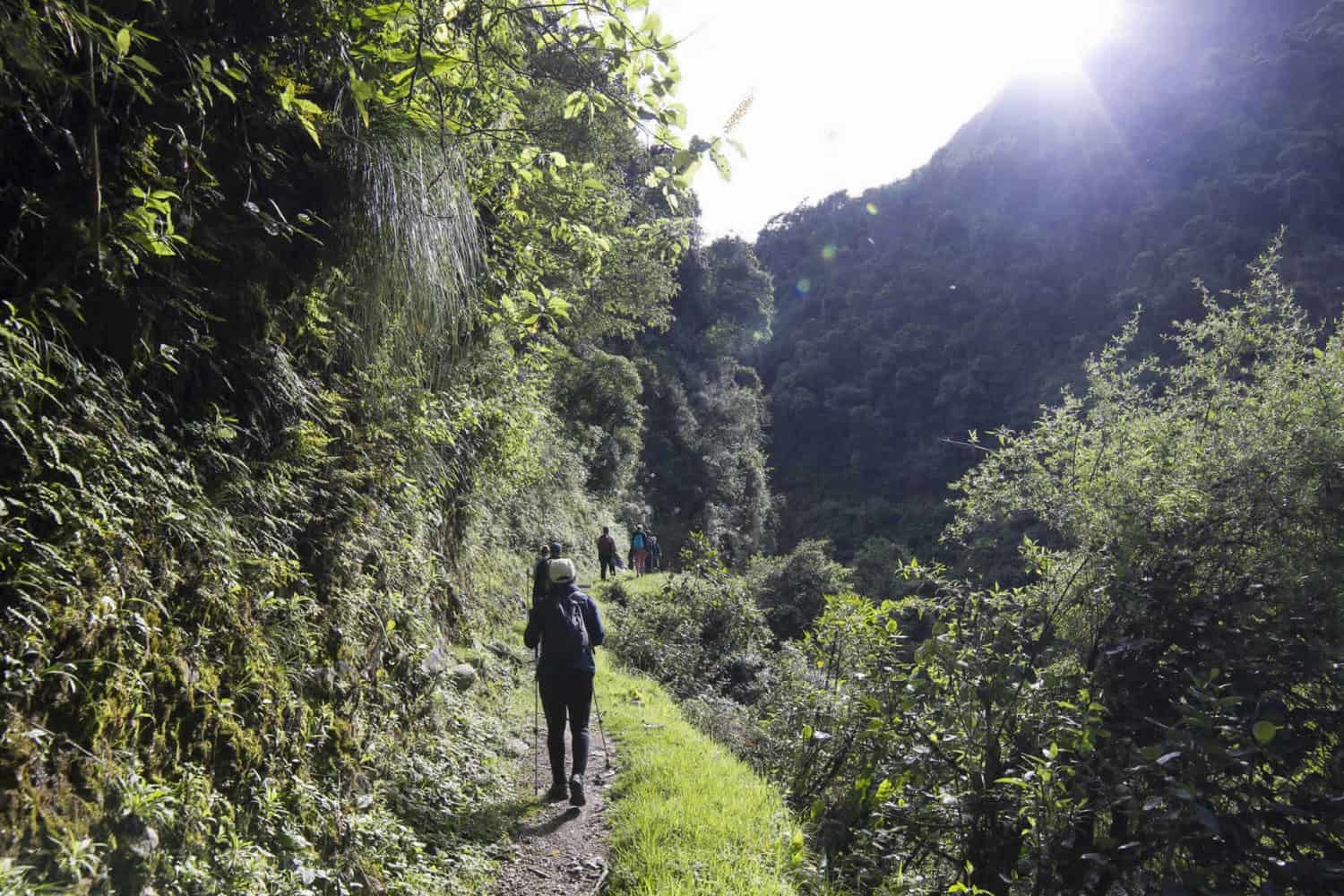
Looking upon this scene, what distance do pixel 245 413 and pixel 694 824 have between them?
3.52 meters

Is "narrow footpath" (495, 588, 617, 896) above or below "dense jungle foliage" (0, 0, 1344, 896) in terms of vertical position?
below

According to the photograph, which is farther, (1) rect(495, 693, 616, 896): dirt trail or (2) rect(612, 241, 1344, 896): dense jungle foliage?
(1) rect(495, 693, 616, 896): dirt trail

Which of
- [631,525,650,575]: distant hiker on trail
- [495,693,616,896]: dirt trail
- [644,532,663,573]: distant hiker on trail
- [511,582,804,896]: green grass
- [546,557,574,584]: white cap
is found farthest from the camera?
[644,532,663,573]: distant hiker on trail

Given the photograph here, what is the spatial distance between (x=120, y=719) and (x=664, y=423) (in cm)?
3413

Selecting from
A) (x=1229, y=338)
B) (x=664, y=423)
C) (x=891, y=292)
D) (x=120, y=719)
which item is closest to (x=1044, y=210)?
(x=891, y=292)

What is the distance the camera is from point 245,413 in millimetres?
3334

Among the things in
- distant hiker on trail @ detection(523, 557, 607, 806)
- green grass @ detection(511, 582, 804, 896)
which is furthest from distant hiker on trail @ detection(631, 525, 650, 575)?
distant hiker on trail @ detection(523, 557, 607, 806)

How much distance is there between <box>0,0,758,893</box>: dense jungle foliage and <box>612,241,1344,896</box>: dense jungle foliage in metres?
2.83

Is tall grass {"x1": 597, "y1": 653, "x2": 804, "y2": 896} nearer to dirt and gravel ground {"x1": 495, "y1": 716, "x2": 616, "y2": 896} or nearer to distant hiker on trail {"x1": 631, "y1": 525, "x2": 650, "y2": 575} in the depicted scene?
dirt and gravel ground {"x1": 495, "y1": 716, "x2": 616, "y2": 896}

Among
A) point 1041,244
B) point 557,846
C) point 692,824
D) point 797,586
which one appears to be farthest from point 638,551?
point 1041,244

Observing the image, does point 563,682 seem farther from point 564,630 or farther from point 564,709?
point 564,630

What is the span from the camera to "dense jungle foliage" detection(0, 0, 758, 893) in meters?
2.15

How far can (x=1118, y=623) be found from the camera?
449 centimetres

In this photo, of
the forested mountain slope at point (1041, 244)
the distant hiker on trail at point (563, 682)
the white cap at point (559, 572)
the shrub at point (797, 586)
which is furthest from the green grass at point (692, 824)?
the forested mountain slope at point (1041, 244)
